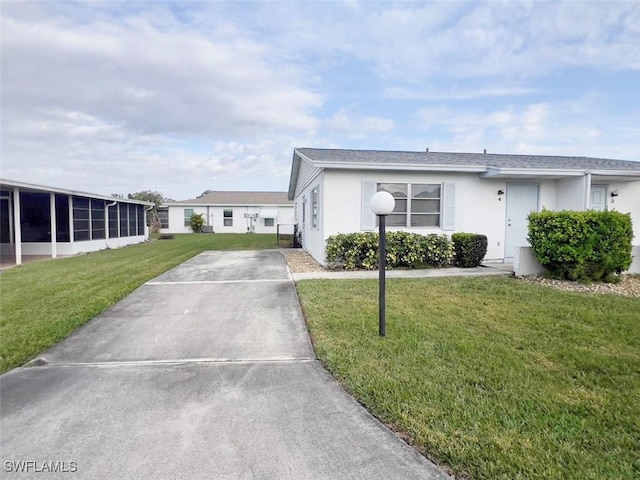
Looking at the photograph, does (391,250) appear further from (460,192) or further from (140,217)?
(140,217)

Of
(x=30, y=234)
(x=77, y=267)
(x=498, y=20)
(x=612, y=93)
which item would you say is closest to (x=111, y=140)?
(x=30, y=234)

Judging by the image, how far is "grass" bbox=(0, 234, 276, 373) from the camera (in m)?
Answer: 4.28

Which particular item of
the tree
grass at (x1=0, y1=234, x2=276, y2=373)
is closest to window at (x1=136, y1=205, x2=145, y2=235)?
the tree

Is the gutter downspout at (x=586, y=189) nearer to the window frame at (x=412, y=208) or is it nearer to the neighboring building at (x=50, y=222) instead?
the window frame at (x=412, y=208)

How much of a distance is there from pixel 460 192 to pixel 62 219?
14.8 meters

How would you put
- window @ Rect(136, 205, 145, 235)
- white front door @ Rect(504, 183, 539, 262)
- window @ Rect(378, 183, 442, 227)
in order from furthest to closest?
window @ Rect(136, 205, 145, 235) → white front door @ Rect(504, 183, 539, 262) → window @ Rect(378, 183, 442, 227)

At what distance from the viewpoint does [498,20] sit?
31.6 feet

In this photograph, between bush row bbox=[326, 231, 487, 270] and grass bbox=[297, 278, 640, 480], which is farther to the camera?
bush row bbox=[326, 231, 487, 270]

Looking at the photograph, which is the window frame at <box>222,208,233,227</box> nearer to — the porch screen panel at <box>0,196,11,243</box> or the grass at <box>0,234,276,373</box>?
the porch screen panel at <box>0,196,11,243</box>

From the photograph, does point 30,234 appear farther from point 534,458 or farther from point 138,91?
point 534,458

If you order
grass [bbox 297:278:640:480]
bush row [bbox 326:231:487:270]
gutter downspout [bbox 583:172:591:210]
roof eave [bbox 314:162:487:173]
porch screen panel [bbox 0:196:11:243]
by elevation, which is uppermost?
roof eave [bbox 314:162:487:173]

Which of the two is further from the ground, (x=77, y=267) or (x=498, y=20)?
(x=498, y=20)

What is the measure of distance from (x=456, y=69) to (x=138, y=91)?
11.8 metres

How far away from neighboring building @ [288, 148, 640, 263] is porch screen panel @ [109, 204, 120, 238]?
41.1 feet
